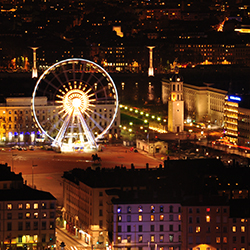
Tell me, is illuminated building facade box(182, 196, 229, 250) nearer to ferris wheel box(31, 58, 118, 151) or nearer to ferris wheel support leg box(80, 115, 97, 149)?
ferris wheel box(31, 58, 118, 151)

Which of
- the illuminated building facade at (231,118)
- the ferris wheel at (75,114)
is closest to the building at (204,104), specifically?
the illuminated building facade at (231,118)

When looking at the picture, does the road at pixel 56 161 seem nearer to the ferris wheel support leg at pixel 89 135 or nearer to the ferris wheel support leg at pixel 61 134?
the ferris wheel support leg at pixel 89 135

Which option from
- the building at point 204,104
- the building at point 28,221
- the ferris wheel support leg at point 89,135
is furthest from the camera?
the building at point 204,104

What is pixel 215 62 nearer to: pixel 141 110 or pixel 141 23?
pixel 141 23

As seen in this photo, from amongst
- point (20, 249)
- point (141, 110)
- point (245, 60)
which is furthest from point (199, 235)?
point (245, 60)

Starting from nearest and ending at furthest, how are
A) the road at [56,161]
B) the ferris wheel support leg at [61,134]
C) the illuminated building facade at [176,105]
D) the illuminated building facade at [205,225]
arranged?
the illuminated building facade at [205,225] < the road at [56,161] < the ferris wheel support leg at [61,134] < the illuminated building facade at [176,105]

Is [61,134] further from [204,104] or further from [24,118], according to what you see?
[204,104]

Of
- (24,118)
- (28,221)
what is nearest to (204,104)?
(24,118)
